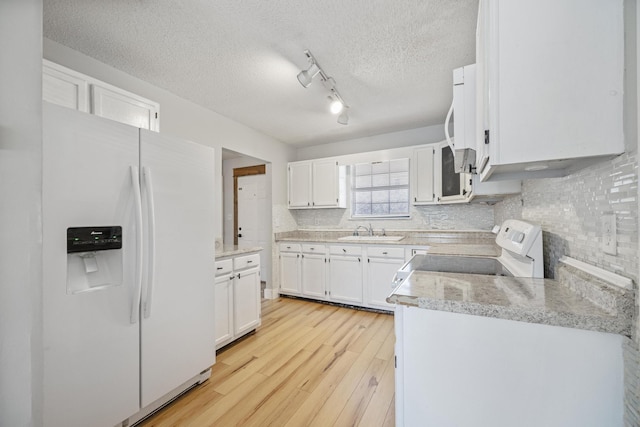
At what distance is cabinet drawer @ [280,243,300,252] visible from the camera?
12.9 ft

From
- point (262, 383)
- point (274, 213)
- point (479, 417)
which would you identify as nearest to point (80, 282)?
point (262, 383)

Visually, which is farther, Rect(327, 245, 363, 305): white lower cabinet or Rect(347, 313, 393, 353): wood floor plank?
Rect(327, 245, 363, 305): white lower cabinet

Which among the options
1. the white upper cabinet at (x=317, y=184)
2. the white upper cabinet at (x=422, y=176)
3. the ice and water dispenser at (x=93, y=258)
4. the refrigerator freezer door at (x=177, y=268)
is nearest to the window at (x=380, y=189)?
the white upper cabinet at (x=317, y=184)

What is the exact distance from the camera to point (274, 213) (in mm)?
4129

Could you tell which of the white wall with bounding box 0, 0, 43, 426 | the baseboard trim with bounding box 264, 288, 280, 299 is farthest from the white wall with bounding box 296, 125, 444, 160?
the white wall with bounding box 0, 0, 43, 426

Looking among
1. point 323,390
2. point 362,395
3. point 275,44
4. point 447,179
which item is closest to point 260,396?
point 323,390

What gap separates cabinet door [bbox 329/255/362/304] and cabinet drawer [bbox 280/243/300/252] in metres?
0.57

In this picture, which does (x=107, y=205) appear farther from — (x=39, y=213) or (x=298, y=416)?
(x=298, y=416)

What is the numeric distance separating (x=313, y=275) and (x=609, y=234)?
3.21m

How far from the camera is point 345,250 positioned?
353cm

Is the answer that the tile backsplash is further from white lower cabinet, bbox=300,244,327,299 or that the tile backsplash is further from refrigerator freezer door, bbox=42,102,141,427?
white lower cabinet, bbox=300,244,327,299

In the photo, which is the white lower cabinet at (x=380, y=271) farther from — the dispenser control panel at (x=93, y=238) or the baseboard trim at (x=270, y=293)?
the dispenser control panel at (x=93, y=238)

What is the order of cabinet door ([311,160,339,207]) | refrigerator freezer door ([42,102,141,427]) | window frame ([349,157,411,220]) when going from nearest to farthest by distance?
refrigerator freezer door ([42,102,141,427]) → window frame ([349,157,411,220]) → cabinet door ([311,160,339,207])

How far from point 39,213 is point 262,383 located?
175cm
